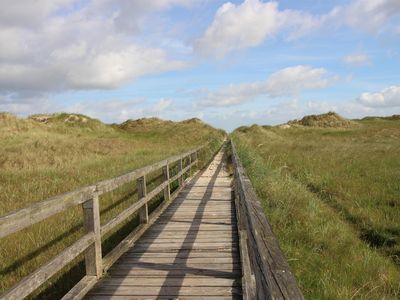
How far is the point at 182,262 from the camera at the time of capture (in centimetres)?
530

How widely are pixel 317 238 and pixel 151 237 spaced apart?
284 cm

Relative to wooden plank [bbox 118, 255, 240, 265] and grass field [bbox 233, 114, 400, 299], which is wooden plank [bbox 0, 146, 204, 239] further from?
grass field [bbox 233, 114, 400, 299]

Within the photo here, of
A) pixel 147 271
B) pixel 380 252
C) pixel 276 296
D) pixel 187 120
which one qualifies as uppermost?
pixel 187 120

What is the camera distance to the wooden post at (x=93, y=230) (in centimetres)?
443

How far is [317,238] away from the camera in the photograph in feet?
23.5

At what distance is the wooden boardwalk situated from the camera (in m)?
4.30

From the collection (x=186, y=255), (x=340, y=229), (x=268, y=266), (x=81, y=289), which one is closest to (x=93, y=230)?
(x=81, y=289)

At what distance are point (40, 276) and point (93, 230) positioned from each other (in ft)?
4.05

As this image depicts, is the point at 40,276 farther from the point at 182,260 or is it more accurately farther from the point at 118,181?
the point at 182,260

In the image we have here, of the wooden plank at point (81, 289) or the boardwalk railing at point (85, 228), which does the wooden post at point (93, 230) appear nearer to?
the boardwalk railing at point (85, 228)

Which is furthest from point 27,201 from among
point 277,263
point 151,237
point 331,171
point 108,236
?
point 331,171

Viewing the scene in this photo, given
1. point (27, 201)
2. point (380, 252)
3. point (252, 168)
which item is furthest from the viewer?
point (252, 168)

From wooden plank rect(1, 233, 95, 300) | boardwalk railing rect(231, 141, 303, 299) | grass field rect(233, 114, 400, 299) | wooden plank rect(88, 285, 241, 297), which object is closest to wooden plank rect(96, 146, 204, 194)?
wooden plank rect(1, 233, 95, 300)

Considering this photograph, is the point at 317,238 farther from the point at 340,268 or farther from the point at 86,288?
the point at 86,288
